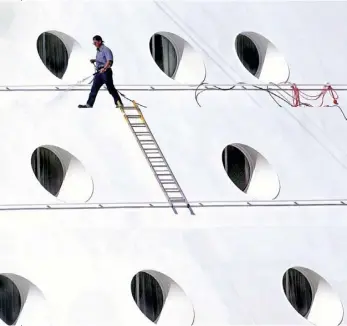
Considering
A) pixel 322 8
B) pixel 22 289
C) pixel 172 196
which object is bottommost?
pixel 22 289

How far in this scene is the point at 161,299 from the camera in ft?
42.3

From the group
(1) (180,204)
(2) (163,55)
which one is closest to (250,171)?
(1) (180,204)

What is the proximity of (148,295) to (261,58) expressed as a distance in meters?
2.43

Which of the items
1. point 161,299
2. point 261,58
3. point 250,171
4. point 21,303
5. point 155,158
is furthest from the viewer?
point 261,58

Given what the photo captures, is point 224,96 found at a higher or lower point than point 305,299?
higher

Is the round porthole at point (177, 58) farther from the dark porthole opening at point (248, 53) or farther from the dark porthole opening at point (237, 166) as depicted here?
the dark porthole opening at point (237, 166)

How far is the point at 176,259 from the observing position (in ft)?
42.1

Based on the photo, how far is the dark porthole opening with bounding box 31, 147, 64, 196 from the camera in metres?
13.1

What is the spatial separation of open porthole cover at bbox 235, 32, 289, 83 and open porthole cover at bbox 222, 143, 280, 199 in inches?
28.6

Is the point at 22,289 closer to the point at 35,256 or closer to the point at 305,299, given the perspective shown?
the point at 35,256

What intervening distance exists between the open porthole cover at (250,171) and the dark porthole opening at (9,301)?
2.14 meters

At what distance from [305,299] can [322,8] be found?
Result: 2.63 m

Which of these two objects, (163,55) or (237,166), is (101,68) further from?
(237,166)

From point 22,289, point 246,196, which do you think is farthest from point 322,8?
point 22,289
